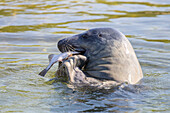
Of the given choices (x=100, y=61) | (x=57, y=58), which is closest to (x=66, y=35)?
(x=100, y=61)

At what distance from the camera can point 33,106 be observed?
488 cm

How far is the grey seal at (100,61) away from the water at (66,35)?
24 cm

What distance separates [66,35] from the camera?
10.0 meters

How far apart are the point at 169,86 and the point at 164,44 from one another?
11.0 feet

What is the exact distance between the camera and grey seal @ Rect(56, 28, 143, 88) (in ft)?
18.3

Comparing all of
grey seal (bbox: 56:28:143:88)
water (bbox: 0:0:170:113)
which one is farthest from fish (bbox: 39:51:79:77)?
water (bbox: 0:0:170:113)

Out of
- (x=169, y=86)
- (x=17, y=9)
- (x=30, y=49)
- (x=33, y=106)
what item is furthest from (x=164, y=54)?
(x=17, y=9)

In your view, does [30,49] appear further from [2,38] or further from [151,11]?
[151,11]

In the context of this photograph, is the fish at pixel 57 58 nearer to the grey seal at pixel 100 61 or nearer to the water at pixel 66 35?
the grey seal at pixel 100 61

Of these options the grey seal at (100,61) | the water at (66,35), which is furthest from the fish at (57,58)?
the water at (66,35)

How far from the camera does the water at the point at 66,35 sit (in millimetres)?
4988

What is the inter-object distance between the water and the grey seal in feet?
0.79

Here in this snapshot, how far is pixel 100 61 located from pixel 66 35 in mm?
4265

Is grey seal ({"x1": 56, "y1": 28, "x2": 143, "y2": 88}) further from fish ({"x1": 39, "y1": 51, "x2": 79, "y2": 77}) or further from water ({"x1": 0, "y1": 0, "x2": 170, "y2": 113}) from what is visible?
water ({"x1": 0, "y1": 0, "x2": 170, "y2": 113})
